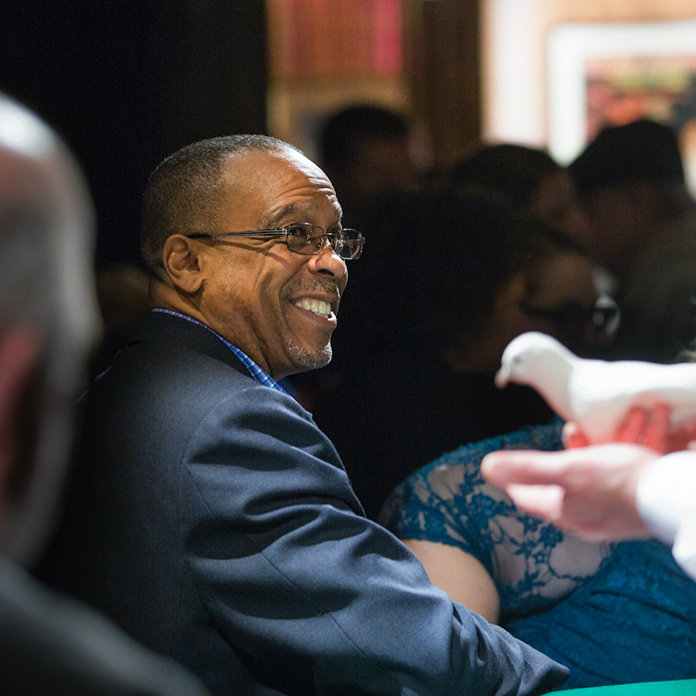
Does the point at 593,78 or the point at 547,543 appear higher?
the point at 593,78

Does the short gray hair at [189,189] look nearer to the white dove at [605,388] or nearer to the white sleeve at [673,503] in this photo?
the white dove at [605,388]

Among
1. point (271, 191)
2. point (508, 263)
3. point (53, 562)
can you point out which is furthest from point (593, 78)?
point (53, 562)

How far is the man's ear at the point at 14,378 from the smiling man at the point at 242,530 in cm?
50

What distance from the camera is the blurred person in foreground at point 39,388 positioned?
0.37 meters

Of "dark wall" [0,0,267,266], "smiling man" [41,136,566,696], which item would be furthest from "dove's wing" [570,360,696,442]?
"dark wall" [0,0,267,266]

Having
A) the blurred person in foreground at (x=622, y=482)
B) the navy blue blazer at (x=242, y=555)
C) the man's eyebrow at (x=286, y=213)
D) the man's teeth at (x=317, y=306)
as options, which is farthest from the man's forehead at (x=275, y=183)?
the blurred person in foreground at (x=622, y=482)

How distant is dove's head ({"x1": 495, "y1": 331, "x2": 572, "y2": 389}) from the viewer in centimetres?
100

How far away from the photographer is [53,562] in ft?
3.53

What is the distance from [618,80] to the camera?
1534mm

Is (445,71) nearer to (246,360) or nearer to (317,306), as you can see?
(317,306)

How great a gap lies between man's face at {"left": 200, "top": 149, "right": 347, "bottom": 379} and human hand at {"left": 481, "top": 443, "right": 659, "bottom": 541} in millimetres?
387

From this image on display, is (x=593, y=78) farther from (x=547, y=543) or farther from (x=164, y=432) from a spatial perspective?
(x=164, y=432)

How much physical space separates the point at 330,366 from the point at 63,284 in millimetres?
1045

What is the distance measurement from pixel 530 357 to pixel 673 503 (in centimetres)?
25
